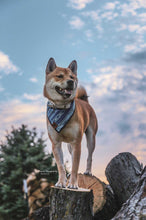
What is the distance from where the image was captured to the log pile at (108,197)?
3221mm

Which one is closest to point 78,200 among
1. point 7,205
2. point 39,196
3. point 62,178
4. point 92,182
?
point 62,178

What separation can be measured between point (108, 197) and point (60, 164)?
1980 mm

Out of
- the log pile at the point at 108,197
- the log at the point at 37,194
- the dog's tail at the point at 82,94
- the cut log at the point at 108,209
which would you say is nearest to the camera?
the log pile at the point at 108,197

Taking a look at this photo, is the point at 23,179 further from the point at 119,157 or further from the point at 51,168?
the point at 119,157

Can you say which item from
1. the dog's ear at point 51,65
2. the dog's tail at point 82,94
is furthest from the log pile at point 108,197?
the dog's ear at point 51,65

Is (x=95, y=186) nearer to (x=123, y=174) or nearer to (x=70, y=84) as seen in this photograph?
(x=123, y=174)

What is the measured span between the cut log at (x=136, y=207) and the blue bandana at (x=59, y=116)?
138 cm

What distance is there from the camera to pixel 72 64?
4.27 metres

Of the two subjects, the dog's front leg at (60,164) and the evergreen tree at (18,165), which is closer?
the dog's front leg at (60,164)

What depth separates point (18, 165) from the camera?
9117mm

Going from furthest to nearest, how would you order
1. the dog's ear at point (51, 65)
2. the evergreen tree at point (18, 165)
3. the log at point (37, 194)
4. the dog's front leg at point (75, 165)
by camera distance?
the evergreen tree at point (18, 165)
the log at point (37, 194)
the dog's ear at point (51, 65)
the dog's front leg at point (75, 165)

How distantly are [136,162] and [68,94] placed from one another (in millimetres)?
2431

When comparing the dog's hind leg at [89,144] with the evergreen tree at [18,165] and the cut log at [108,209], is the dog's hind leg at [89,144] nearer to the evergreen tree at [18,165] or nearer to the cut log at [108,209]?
the cut log at [108,209]

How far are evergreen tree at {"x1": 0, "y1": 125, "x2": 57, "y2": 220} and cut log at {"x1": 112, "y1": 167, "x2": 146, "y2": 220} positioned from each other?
6037 mm
